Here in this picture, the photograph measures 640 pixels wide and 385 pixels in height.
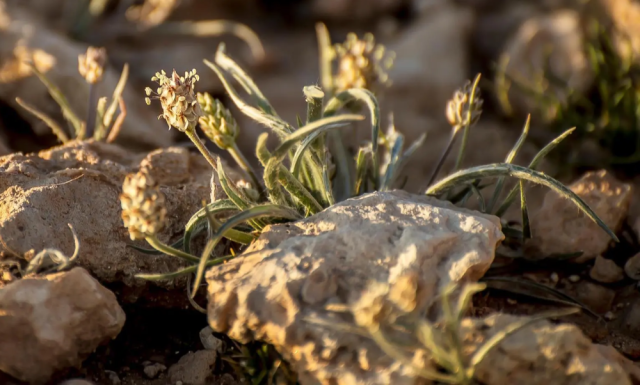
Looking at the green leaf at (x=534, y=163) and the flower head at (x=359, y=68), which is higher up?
the flower head at (x=359, y=68)

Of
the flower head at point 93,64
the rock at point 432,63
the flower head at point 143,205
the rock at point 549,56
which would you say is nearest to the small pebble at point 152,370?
the flower head at point 143,205

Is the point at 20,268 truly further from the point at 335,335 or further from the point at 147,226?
the point at 335,335

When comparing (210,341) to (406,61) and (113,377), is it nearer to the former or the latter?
(113,377)

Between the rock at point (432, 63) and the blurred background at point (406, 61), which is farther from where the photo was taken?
the rock at point (432, 63)

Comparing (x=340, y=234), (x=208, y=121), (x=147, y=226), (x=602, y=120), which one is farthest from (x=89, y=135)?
(x=602, y=120)

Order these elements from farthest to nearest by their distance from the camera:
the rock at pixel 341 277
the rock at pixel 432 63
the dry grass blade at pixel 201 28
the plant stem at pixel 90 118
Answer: the dry grass blade at pixel 201 28
the rock at pixel 432 63
the plant stem at pixel 90 118
the rock at pixel 341 277

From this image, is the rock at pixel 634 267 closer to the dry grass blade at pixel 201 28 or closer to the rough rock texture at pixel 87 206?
the rough rock texture at pixel 87 206
